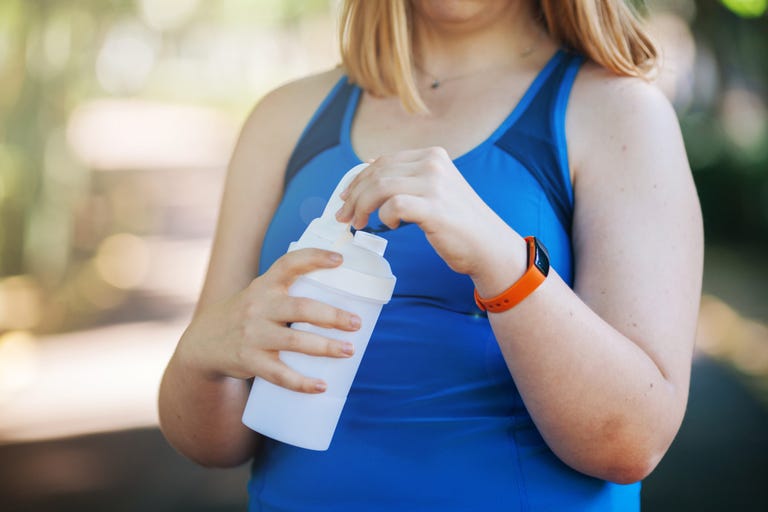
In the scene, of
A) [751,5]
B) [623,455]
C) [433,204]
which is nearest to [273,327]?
[433,204]

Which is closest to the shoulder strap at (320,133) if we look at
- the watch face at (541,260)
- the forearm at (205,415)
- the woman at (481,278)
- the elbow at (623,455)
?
the woman at (481,278)

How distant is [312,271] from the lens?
53.3 inches

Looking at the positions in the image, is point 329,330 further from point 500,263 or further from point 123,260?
point 123,260

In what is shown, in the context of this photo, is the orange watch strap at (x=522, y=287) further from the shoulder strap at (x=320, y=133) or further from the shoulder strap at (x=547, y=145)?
the shoulder strap at (x=320, y=133)

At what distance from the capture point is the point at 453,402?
1571mm

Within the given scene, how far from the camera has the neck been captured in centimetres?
184

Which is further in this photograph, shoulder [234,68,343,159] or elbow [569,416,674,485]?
shoulder [234,68,343,159]

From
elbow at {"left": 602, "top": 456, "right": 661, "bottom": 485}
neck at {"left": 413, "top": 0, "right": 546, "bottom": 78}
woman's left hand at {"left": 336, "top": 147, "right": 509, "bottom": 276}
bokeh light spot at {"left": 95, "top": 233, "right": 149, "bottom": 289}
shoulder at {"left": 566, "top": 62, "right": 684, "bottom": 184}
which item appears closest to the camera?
woman's left hand at {"left": 336, "top": 147, "right": 509, "bottom": 276}

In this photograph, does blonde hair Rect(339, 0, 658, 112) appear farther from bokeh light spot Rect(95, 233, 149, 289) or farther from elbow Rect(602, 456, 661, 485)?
bokeh light spot Rect(95, 233, 149, 289)

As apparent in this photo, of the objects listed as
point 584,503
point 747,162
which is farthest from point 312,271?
point 747,162

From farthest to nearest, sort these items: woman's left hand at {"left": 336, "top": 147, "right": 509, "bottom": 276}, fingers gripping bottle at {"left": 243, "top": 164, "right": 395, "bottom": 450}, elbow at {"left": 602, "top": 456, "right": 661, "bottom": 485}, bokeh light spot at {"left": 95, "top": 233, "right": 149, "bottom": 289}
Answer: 1. bokeh light spot at {"left": 95, "top": 233, "right": 149, "bottom": 289}
2. elbow at {"left": 602, "top": 456, "right": 661, "bottom": 485}
3. fingers gripping bottle at {"left": 243, "top": 164, "right": 395, "bottom": 450}
4. woman's left hand at {"left": 336, "top": 147, "right": 509, "bottom": 276}

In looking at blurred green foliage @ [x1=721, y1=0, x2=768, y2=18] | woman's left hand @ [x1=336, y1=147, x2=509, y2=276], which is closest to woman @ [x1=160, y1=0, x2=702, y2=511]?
woman's left hand @ [x1=336, y1=147, x2=509, y2=276]

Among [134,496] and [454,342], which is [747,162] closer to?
[134,496]

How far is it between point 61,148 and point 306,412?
781 centimetres
